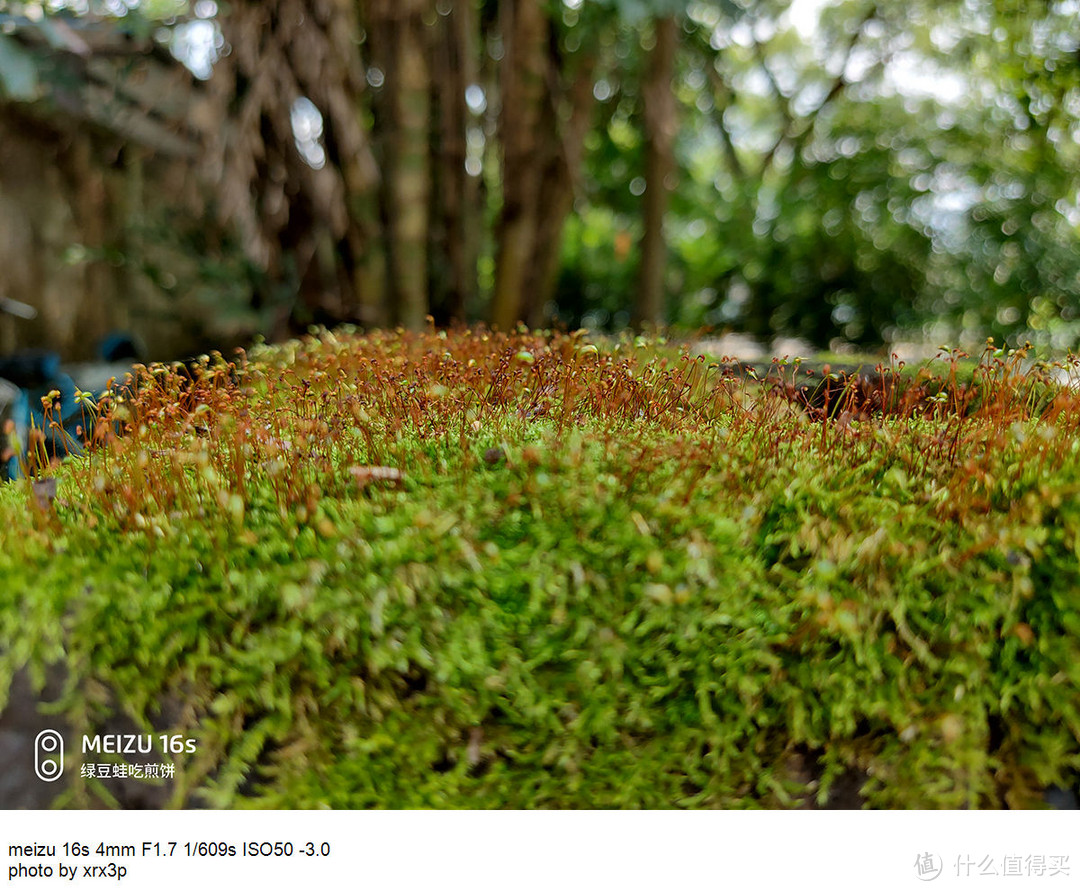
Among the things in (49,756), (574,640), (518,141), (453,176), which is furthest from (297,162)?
(574,640)

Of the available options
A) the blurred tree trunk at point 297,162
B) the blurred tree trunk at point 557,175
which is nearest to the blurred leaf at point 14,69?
the blurred tree trunk at point 297,162

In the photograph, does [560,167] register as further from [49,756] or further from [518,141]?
[49,756]

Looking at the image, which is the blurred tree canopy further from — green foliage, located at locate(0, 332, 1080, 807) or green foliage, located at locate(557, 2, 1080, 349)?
green foliage, located at locate(0, 332, 1080, 807)

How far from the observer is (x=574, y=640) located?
1.57 meters

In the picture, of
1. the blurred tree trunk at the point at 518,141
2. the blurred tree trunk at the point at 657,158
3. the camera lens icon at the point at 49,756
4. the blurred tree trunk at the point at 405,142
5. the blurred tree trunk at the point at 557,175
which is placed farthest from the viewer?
the blurred tree trunk at the point at 557,175

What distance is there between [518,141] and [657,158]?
111 centimetres

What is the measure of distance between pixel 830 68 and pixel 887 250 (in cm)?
607

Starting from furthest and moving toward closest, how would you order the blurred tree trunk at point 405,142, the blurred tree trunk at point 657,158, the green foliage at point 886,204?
the green foliage at point 886,204
the blurred tree trunk at point 657,158
the blurred tree trunk at point 405,142

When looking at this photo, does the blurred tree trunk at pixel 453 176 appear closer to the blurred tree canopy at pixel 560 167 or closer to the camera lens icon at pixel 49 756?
the blurred tree canopy at pixel 560 167

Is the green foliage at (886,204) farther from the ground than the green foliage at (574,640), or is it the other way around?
the green foliage at (886,204)

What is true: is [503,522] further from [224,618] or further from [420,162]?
[420,162]

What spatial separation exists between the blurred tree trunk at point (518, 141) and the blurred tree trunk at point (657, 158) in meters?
0.83

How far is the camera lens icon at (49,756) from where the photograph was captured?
5.00ft

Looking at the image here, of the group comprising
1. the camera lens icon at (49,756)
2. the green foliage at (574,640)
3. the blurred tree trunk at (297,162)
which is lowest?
the camera lens icon at (49,756)
